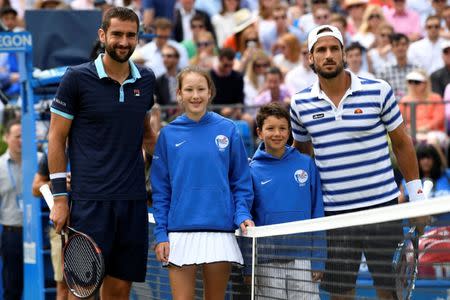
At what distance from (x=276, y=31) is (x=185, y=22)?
5.21 feet

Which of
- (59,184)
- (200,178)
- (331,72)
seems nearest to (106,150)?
(59,184)

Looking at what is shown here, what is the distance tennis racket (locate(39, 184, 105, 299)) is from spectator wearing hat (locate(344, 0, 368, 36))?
12.8 meters

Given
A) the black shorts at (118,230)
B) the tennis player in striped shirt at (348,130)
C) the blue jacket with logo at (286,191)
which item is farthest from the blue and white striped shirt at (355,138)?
the black shorts at (118,230)

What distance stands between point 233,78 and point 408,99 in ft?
8.69

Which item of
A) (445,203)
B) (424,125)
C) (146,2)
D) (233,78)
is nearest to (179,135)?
(445,203)

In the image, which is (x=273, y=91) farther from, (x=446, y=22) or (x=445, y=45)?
(x=446, y=22)

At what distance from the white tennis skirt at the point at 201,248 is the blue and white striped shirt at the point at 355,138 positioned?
0.86 metres

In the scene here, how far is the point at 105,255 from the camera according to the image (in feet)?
25.3

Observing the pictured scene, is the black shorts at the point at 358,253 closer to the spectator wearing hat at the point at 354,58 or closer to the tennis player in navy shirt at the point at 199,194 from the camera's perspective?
the tennis player in navy shirt at the point at 199,194

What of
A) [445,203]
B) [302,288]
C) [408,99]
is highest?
[408,99]

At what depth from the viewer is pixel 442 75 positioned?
16.8 meters

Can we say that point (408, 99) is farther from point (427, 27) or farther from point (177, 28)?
point (177, 28)

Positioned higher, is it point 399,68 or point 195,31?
point 195,31

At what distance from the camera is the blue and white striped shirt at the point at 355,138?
7895 millimetres
